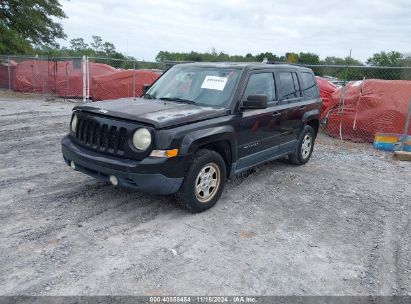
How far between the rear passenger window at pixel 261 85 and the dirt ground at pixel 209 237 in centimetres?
145

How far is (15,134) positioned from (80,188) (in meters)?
4.66

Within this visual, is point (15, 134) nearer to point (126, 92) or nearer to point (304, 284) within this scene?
point (126, 92)

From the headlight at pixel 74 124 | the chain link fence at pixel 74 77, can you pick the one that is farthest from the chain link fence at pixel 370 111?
the headlight at pixel 74 124

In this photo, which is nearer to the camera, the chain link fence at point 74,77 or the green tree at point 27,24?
the chain link fence at point 74,77

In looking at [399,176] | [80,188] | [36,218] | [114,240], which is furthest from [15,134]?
[399,176]

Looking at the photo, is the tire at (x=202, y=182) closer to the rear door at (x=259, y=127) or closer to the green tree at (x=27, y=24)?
the rear door at (x=259, y=127)

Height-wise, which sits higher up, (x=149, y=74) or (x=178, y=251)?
(x=149, y=74)

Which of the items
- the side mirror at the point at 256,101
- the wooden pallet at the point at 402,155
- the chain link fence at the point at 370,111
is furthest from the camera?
the chain link fence at the point at 370,111

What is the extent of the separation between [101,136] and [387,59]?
38128 mm

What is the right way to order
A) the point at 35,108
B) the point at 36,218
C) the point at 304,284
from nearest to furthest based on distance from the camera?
the point at 304,284
the point at 36,218
the point at 35,108

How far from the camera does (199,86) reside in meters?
5.31

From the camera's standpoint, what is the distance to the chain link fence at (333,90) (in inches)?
378

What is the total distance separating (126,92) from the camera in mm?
15211

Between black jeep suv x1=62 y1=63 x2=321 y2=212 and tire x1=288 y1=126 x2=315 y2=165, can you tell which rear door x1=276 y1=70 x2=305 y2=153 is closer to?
black jeep suv x1=62 y1=63 x2=321 y2=212
